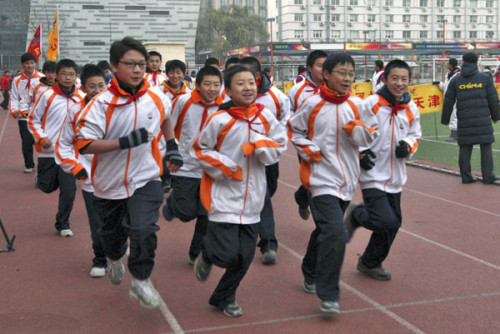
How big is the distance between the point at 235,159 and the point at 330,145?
760mm

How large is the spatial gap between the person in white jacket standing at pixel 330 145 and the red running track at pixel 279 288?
1.56ft

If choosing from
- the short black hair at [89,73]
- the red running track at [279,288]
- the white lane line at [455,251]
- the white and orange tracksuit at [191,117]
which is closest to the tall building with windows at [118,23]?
the red running track at [279,288]

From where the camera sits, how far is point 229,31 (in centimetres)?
10306

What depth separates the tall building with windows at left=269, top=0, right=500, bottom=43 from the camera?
111625 millimetres

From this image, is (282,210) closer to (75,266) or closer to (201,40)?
(75,266)

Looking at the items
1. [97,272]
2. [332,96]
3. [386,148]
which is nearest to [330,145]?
[332,96]

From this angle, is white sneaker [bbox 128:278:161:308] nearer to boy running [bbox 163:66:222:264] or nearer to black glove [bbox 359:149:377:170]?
boy running [bbox 163:66:222:264]

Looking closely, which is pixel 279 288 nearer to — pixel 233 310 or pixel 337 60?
pixel 233 310

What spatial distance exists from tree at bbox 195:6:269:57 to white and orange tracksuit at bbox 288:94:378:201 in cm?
9474

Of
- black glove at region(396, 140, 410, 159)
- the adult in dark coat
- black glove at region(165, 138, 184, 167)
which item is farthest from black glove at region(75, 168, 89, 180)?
the adult in dark coat

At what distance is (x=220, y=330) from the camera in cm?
463

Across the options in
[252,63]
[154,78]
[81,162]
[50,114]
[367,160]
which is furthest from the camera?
[154,78]

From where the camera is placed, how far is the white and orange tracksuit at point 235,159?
15.5 feet

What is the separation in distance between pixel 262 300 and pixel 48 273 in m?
2.14
